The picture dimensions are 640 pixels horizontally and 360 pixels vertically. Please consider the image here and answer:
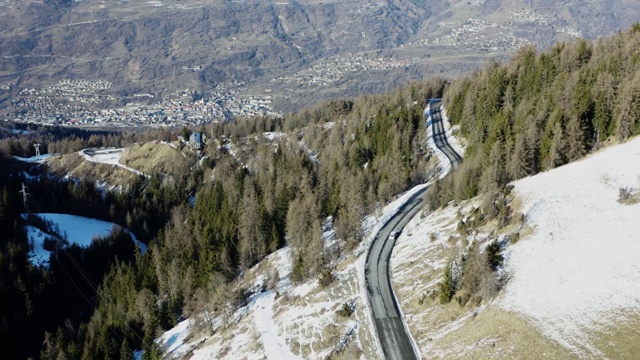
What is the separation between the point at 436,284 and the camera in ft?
159

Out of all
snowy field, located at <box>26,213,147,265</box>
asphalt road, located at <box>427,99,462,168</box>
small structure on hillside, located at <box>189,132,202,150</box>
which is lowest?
snowy field, located at <box>26,213,147,265</box>

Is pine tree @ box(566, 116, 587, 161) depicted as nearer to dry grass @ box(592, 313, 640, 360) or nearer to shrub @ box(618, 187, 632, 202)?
shrub @ box(618, 187, 632, 202)

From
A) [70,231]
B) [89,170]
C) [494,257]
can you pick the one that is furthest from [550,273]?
[89,170]

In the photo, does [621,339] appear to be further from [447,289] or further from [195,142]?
[195,142]

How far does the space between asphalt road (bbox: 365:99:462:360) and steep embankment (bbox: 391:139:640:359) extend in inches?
50.0

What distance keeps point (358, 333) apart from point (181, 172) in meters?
108

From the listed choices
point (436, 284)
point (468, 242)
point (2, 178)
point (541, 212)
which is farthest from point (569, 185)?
point (2, 178)

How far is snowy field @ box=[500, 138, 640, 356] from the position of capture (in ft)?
117

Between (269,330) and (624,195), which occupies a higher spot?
(624,195)

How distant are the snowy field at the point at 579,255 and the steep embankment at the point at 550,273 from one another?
84mm

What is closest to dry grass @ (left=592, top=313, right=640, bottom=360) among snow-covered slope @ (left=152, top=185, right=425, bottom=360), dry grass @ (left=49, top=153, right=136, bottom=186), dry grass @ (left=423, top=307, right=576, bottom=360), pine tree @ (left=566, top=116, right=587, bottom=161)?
dry grass @ (left=423, top=307, right=576, bottom=360)

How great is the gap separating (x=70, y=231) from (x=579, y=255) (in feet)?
395

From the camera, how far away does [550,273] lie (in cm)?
4141

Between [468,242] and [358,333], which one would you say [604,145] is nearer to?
[468,242]
